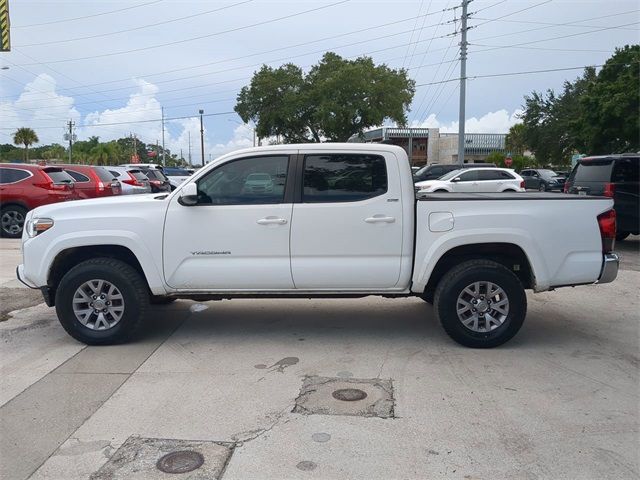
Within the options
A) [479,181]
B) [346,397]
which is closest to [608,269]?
[346,397]

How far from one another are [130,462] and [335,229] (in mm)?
2655

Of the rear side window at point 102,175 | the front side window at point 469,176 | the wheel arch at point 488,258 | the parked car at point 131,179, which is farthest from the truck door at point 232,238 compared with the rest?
the front side window at point 469,176

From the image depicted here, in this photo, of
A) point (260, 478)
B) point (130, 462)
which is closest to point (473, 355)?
point (260, 478)

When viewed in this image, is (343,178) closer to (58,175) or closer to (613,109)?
(58,175)

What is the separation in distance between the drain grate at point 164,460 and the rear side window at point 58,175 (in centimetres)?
1076

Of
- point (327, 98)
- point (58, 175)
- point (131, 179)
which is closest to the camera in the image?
point (58, 175)

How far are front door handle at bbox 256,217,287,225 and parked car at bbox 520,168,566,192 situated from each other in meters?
Answer: 25.6

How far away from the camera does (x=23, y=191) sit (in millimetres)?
12539

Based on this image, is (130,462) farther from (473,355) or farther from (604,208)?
(604,208)

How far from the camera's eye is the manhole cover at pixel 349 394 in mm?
4230

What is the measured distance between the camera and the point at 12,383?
457 centimetres

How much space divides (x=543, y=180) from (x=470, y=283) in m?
26.9

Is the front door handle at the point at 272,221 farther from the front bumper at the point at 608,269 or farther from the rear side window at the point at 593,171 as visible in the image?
the rear side window at the point at 593,171

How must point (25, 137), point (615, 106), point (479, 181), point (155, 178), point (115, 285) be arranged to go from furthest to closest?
point (25, 137)
point (615, 106)
point (155, 178)
point (479, 181)
point (115, 285)
